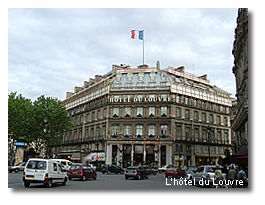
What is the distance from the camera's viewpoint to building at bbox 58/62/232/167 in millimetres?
47406

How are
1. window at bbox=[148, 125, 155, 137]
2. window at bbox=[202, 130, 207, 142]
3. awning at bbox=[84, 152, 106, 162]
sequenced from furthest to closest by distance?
window at bbox=[202, 130, 207, 142], awning at bbox=[84, 152, 106, 162], window at bbox=[148, 125, 155, 137]

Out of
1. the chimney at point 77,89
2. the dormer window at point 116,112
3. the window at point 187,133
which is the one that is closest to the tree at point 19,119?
the dormer window at point 116,112

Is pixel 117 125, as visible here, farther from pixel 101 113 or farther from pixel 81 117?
pixel 81 117

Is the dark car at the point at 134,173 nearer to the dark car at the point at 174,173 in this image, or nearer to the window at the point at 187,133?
the dark car at the point at 174,173

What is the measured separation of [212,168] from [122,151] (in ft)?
99.0

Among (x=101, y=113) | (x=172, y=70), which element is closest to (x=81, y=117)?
(x=101, y=113)

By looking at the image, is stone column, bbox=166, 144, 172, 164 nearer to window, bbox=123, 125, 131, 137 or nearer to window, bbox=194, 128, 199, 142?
window, bbox=194, 128, 199, 142

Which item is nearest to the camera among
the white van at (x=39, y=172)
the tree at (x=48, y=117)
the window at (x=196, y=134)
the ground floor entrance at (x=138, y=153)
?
the white van at (x=39, y=172)

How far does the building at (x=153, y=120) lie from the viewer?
156 feet

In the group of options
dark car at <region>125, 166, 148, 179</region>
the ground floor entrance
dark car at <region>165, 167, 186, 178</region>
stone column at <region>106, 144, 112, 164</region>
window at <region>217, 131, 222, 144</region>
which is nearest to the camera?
dark car at <region>125, 166, 148, 179</region>

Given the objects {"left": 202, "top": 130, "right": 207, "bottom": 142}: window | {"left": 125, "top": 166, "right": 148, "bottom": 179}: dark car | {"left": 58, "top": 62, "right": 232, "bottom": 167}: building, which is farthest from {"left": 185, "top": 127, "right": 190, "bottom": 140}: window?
{"left": 125, "top": 166, "right": 148, "bottom": 179}: dark car

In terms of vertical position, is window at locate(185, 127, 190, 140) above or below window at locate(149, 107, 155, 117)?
below

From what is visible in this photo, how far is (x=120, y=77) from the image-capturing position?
53.6 m

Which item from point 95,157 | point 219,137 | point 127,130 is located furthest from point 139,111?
point 219,137
